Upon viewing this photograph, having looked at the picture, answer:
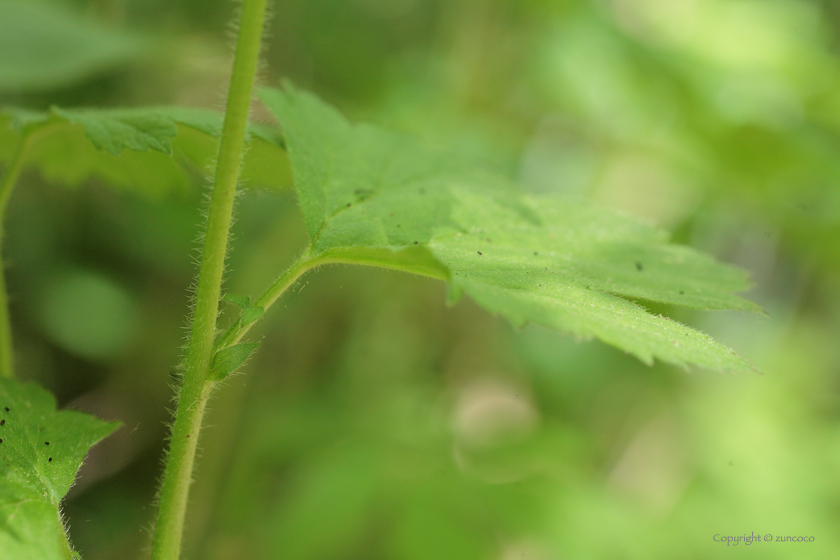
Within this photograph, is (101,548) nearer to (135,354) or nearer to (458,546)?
(135,354)

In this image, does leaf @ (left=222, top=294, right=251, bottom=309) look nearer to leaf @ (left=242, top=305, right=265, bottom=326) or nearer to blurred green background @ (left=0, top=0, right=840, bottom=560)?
leaf @ (left=242, top=305, right=265, bottom=326)

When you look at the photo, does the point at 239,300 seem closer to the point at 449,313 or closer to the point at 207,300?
the point at 207,300

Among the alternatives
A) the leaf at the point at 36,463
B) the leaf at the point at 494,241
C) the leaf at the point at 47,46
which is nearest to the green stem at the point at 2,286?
the leaf at the point at 36,463

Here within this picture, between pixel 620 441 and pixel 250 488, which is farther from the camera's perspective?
pixel 620 441

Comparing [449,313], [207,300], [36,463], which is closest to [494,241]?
[207,300]

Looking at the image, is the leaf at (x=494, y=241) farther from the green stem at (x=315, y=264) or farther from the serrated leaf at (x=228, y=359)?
the serrated leaf at (x=228, y=359)

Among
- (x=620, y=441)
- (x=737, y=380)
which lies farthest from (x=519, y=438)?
(x=737, y=380)
